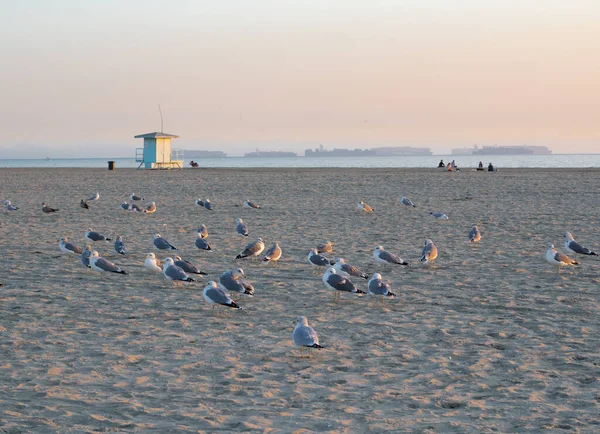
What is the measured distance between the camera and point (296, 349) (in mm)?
9039

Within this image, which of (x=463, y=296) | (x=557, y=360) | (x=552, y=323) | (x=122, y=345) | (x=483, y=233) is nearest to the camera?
(x=557, y=360)

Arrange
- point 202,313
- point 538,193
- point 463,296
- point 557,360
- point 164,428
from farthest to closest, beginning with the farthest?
point 538,193, point 463,296, point 202,313, point 557,360, point 164,428

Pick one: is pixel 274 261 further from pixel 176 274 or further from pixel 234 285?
pixel 234 285

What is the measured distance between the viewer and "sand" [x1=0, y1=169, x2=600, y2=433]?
6.75m

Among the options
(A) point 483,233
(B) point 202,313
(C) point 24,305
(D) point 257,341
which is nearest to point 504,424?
(D) point 257,341

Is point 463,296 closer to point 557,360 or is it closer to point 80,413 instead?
point 557,360

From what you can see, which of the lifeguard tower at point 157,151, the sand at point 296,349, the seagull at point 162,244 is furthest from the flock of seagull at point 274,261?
the lifeguard tower at point 157,151

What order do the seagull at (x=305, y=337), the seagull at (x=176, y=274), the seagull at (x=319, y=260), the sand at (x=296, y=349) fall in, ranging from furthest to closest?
the seagull at (x=319, y=260) → the seagull at (x=176, y=274) → the seagull at (x=305, y=337) → the sand at (x=296, y=349)

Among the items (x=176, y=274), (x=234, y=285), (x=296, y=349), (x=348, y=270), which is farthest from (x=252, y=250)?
(x=296, y=349)

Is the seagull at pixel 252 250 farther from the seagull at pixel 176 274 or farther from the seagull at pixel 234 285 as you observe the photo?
the seagull at pixel 234 285

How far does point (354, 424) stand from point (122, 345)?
12.3 feet

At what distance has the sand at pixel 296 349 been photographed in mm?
6750

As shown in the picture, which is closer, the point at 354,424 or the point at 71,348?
the point at 354,424

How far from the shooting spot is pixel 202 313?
1103 centimetres
